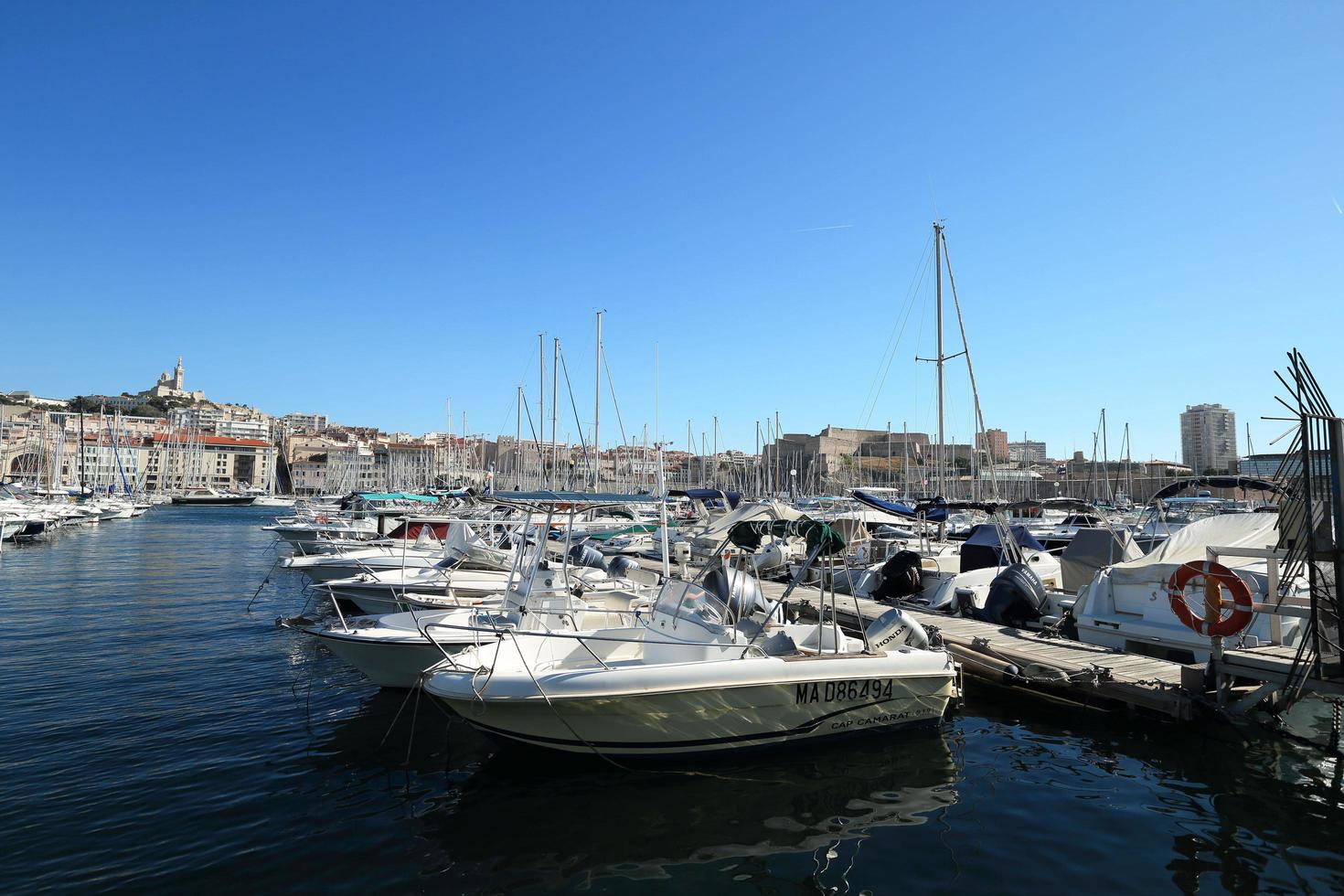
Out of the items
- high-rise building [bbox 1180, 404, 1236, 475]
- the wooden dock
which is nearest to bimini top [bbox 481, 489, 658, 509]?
the wooden dock

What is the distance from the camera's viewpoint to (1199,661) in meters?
11.3

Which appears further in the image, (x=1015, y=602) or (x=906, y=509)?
(x=906, y=509)

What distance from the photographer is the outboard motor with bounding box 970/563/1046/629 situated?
1457cm

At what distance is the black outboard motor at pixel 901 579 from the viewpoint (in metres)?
18.3

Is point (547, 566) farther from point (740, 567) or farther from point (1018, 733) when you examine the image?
point (1018, 733)

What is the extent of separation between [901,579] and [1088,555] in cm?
402

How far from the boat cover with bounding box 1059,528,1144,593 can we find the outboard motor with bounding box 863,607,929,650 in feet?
26.2

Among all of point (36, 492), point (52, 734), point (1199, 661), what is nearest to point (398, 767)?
point (52, 734)

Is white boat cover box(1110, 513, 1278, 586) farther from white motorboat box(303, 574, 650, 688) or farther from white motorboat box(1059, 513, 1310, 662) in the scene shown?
white motorboat box(303, 574, 650, 688)

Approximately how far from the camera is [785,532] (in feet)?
32.7

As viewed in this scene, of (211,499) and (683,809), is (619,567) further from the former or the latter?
(211,499)

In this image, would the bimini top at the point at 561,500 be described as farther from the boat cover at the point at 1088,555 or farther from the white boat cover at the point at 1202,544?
the boat cover at the point at 1088,555

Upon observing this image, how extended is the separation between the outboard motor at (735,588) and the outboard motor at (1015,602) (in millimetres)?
5893

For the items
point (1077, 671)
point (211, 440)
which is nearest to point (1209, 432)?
point (1077, 671)
